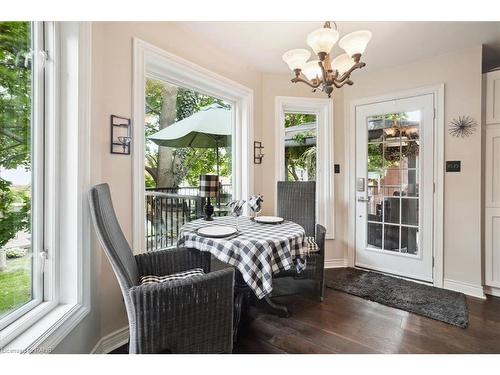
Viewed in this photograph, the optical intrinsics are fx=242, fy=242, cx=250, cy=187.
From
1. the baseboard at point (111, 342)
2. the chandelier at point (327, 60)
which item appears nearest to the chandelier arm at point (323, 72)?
the chandelier at point (327, 60)

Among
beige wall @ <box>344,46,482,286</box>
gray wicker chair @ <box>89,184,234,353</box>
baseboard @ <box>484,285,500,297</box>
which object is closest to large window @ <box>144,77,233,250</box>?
gray wicker chair @ <box>89,184,234,353</box>

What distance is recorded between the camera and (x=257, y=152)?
116 inches

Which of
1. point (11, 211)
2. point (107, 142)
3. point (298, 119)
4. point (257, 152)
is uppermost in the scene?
point (298, 119)

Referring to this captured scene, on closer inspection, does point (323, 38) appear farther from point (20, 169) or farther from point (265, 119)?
point (20, 169)

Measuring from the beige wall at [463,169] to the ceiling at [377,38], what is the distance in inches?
6.9

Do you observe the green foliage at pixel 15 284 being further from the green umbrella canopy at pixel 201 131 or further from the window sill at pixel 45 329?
the green umbrella canopy at pixel 201 131

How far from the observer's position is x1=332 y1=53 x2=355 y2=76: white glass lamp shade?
1.77 m

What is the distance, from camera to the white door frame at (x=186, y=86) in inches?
68.9

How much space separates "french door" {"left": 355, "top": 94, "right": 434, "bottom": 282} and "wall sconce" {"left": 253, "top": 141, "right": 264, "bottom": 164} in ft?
4.16

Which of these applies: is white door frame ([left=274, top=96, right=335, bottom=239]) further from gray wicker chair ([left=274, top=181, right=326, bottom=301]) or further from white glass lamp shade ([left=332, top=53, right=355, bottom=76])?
white glass lamp shade ([left=332, top=53, right=355, bottom=76])

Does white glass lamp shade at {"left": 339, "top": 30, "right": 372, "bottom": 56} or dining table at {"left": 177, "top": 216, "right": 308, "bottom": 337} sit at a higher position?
white glass lamp shade at {"left": 339, "top": 30, "right": 372, "bottom": 56}

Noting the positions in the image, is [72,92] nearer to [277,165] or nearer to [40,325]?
[40,325]

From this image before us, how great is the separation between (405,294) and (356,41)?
2348mm

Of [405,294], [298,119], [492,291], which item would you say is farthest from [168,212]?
[492,291]
